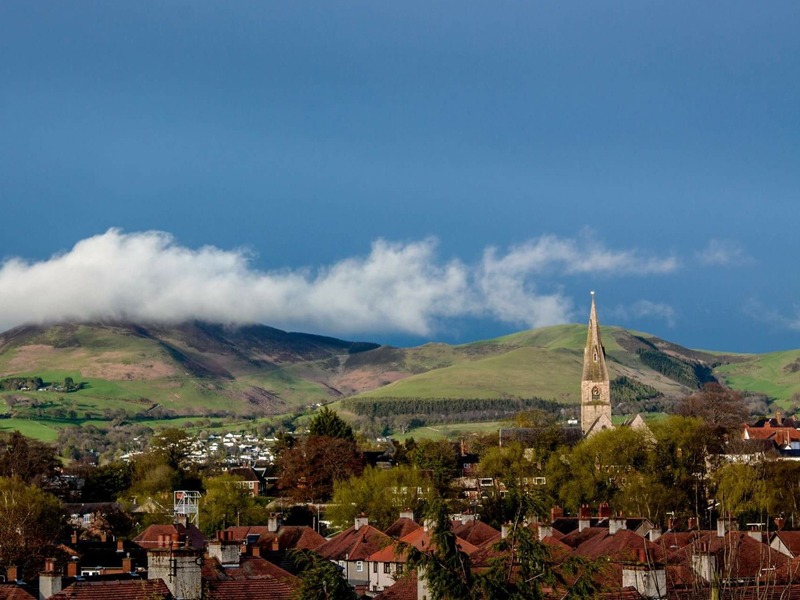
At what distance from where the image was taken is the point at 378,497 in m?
120

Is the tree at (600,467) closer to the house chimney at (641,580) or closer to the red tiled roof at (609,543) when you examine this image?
the red tiled roof at (609,543)

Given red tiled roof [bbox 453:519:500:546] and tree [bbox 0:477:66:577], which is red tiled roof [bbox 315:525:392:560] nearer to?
red tiled roof [bbox 453:519:500:546]

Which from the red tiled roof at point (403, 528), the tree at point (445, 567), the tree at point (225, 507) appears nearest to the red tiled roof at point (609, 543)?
the red tiled roof at point (403, 528)

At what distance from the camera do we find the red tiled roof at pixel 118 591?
129 feet

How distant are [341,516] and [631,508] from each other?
74.4 feet

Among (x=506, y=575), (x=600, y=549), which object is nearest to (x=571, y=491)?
(x=600, y=549)

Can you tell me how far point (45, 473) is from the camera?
14900cm

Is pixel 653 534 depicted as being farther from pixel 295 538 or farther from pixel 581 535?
pixel 295 538

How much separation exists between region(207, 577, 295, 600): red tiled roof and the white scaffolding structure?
2985 inches

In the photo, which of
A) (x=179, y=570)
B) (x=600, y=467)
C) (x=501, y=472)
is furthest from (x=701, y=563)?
(x=501, y=472)

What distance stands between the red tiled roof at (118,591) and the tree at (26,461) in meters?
98.2

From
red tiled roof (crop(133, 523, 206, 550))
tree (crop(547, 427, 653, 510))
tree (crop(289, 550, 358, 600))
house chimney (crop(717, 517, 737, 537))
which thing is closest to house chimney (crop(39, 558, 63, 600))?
tree (crop(289, 550, 358, 600))

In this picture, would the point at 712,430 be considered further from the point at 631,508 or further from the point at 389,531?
the point at 389,531

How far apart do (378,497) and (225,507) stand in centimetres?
1669
